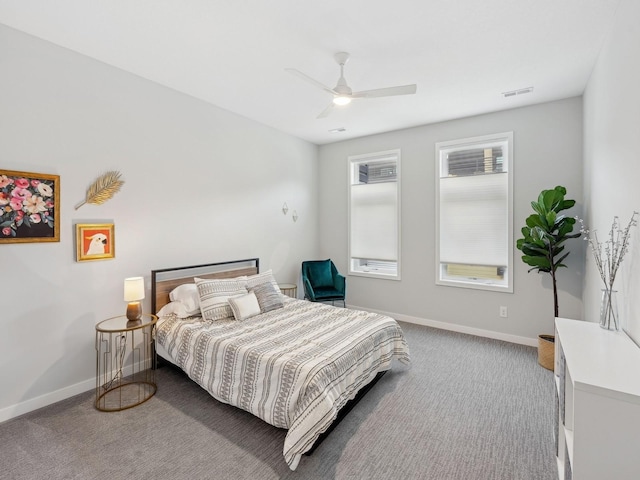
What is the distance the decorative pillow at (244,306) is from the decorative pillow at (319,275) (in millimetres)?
1747

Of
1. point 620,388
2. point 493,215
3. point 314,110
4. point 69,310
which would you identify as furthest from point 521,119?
point 69,310

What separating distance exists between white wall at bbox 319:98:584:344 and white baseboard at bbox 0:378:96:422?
3.70 m

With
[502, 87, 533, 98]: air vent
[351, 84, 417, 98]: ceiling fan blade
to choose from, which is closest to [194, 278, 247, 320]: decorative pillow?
[351, 84, 417, 98]: ceiling fan blade

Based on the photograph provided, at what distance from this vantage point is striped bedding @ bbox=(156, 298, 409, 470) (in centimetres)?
201

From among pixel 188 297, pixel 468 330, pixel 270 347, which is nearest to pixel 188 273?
pixel 188 297

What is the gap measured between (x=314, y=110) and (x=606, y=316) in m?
3.45

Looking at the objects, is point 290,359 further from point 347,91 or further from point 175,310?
point 347,91

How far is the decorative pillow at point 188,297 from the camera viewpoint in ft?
10.3

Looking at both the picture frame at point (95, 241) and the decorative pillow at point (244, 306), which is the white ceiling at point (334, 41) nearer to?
the picture frame at point (95, 241)

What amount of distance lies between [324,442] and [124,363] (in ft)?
7.14

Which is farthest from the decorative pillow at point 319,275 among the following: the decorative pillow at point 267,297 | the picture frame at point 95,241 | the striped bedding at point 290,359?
the picture frame at point 95,241

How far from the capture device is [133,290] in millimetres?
2814

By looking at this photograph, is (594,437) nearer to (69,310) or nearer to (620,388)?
(620,388)

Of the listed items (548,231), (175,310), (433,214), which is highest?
(433,214)
